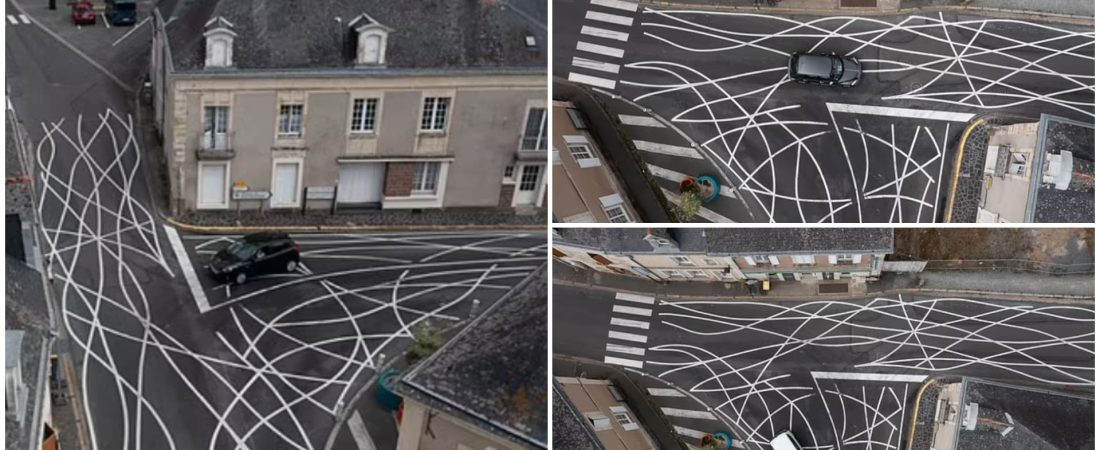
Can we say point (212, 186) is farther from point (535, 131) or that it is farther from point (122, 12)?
point (535, 131)

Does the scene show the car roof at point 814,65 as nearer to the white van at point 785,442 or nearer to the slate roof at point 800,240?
the slate roof at point 800,240

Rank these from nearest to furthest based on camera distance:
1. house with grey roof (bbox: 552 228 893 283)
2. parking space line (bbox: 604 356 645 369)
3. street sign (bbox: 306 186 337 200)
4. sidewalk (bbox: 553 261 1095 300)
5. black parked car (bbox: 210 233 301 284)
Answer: house with grey roof (bbox: 552 228 893 283)
sidewalk (bbox: 553 261 1095 300)
parking space line (bbox: 604 356 645 369)
black parked car (bbox: 210 233 301 284)
street sign (bbox: 306 186 337 200)

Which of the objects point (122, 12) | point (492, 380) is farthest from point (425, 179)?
point (492, 380)

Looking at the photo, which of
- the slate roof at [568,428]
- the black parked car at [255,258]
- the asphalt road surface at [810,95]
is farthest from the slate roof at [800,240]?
the black parked car at [255,258]

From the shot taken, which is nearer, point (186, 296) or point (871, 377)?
point (871, 377)

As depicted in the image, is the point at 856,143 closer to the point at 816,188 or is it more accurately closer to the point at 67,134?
the point at 816,188

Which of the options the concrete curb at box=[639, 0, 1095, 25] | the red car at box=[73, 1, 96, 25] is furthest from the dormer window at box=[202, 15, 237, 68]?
the concrete curb at box=[639, 0, 1095, 25]

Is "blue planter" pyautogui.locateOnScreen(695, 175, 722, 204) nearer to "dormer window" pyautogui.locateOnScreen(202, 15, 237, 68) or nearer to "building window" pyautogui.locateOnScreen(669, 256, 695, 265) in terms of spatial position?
"building window" pyautogui.locateOnScreen(669, 256, 695, 265)
